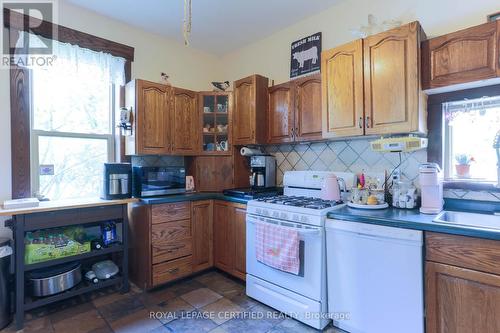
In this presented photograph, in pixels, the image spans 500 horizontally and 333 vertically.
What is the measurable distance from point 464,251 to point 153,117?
2588mm

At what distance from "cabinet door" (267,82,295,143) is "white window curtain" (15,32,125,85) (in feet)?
5.19

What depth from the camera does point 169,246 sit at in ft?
8.13

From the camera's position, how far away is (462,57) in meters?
1.65

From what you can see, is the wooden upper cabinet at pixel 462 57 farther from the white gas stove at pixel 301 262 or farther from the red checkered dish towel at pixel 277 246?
the red checkered dish towel at pixel 277 246

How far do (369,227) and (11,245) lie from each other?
2589mm

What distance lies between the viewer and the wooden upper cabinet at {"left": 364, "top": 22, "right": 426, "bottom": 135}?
1.77 meters

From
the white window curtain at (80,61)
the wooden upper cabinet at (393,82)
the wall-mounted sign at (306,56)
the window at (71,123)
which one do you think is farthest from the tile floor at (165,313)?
the wall-mounted sign at (306,56)

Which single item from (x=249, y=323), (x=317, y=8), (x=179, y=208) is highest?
(x=317, y=8)

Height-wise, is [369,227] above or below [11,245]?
above

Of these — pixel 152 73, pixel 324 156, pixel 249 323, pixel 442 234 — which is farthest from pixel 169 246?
pixel 442 234

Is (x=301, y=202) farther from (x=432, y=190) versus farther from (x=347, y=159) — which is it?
(x=432, y=190)

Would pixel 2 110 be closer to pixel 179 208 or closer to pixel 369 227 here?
pixel 179 208

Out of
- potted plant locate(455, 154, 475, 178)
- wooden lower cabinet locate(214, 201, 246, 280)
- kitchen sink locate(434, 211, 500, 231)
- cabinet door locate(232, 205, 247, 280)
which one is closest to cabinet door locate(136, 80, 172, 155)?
wooden lower cabinet locate(214, 201, 246, 280)

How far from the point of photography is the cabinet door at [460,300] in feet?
4.28
